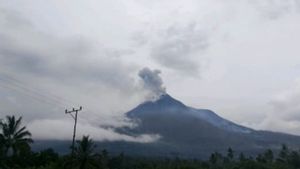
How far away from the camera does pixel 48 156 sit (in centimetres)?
8312

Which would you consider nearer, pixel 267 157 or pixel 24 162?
pixel 24 162

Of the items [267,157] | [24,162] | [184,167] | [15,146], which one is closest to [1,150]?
[15,146]

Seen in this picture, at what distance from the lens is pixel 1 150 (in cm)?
6669

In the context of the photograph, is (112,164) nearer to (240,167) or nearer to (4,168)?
(240,167)

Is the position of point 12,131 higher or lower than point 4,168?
higher

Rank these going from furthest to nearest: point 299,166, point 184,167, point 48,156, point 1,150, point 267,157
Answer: point 267,157
point 299,166
point 184,167
point 48,156
point 1,150

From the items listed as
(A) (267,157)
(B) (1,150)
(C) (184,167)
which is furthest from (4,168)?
(A) (267,157)

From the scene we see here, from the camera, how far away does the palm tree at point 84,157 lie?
6241 cm

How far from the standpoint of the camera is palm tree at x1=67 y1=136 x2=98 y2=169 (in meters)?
62.4

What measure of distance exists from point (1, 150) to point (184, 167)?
3614cm

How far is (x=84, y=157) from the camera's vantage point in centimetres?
6238

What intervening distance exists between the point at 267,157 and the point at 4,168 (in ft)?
261

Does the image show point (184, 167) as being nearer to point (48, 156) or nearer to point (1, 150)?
point (48, 156)

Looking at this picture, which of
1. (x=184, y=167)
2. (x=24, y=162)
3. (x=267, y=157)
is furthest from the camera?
(x=267, y=157)
